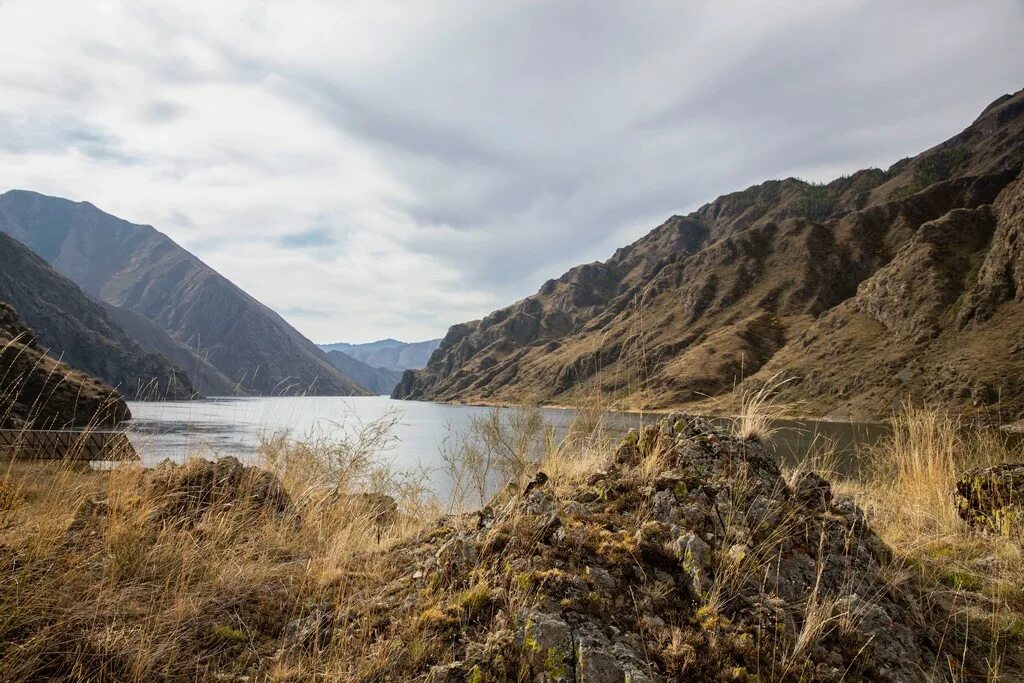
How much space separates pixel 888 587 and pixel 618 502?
5.94ft

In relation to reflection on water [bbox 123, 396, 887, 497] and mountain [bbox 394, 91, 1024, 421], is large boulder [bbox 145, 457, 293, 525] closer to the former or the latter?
reflection on water [bbox 123, 396, 887, 497]

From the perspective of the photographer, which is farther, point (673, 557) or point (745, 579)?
point (673, 557)

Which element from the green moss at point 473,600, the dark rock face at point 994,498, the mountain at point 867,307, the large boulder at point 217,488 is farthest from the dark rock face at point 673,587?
the dark rock face at point 994,498

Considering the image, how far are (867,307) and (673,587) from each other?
122472 mm

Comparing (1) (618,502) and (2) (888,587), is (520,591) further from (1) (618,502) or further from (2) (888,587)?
(2) (888,587)

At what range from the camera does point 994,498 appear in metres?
5.60

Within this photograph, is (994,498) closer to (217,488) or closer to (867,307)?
(217,488)

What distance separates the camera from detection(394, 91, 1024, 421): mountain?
2766 inches

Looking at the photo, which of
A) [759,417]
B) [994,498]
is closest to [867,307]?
[994,498]

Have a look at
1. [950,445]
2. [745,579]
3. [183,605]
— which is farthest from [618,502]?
[950,445]

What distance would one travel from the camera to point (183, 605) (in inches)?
118

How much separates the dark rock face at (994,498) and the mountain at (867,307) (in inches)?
174

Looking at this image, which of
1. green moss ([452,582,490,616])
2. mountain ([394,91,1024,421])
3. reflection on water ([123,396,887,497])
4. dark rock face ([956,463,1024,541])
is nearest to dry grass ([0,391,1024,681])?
green moss ([452,582,490,616])

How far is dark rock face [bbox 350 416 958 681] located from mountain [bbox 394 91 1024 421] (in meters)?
2.75
